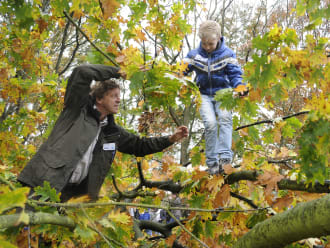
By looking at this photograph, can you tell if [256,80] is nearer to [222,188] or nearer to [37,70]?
[222,188]

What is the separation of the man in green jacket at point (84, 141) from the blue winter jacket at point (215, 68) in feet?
2.55

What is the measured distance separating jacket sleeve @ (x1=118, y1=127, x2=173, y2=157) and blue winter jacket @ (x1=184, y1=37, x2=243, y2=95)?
828 mm

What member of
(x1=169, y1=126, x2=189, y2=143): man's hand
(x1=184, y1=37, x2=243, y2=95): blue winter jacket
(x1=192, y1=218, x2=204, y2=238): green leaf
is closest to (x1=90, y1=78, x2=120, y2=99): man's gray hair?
(x1=169, y1=126, x2=189, y2=143): man's hand

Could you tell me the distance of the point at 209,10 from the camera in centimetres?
→ 804

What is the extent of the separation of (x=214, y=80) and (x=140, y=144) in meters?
1.17

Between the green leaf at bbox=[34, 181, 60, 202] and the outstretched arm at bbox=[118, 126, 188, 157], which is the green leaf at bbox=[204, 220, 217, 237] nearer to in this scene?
the outstretched arm at bbox=[118, 126, 188, 157]

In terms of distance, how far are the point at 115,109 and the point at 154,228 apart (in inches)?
84.7

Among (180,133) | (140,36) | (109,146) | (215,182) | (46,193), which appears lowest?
(46,193)

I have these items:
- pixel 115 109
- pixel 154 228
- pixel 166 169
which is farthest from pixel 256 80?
pixel 154 228

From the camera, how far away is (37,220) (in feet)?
5.83

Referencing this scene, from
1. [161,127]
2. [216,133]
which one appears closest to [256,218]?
[216,133]

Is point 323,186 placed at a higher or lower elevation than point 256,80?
lower

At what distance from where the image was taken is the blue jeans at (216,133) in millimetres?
3531

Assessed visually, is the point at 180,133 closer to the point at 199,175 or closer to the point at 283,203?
the point at 199,175
